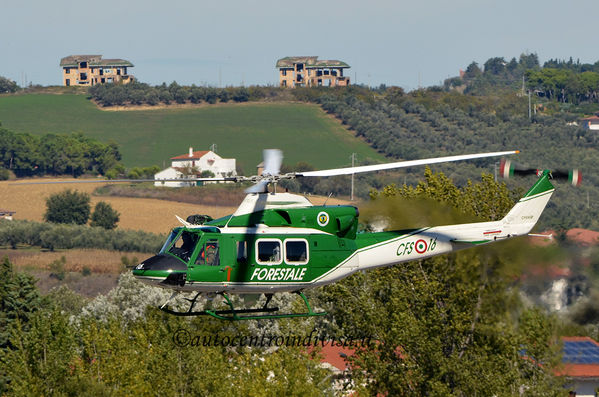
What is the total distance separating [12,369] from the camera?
51.2 m

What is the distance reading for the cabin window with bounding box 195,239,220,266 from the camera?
2545cm

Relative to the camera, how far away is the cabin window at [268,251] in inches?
1014

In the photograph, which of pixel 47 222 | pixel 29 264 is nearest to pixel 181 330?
pixel 29 264

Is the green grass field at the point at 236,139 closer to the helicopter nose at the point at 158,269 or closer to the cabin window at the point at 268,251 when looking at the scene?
the cabin window at the point at 268,251

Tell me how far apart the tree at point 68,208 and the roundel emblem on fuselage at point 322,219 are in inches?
4545

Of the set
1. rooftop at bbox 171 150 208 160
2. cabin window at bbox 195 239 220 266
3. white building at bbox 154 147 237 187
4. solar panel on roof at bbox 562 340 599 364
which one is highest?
cabin window at bbox 195 239 220 266

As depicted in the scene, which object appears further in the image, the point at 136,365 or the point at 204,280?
the point at 136,365

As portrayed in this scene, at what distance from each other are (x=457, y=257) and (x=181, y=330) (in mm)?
18168

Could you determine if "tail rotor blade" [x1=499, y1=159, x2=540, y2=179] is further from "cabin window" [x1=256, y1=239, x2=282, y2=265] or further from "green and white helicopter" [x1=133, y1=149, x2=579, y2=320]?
"cabin window" [x1=256, y1=239, x2=282, y2=265]

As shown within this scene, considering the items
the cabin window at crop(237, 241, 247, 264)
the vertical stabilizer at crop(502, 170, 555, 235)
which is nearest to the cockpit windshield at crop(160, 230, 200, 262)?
the cabin window at crop(237, 241, 247, 264)

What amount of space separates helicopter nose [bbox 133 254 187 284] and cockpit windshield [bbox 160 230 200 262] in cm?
28

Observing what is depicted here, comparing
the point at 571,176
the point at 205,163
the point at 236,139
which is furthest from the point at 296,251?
the point at 236,139

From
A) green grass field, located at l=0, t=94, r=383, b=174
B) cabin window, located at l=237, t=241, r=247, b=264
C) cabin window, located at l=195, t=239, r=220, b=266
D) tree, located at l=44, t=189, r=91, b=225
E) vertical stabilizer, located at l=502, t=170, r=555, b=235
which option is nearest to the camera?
cabin window, located at l=195, t=239, r=220, b=266

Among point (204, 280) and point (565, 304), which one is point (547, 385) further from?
point (204, 280)
